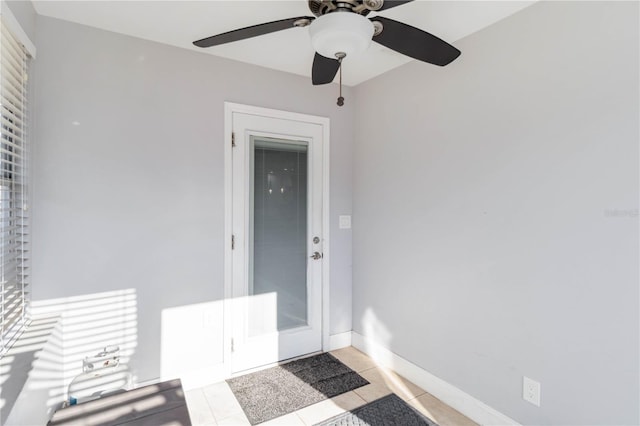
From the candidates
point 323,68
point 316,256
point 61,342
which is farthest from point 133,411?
point 323,68

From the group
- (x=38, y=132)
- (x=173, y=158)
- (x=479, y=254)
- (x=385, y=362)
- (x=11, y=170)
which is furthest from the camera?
(x=385, y=362)

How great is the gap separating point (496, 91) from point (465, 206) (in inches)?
29.3

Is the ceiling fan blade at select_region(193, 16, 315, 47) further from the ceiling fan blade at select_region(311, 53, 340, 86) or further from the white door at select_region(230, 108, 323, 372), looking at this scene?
the white door at select_region(230, 108, 323, 372)

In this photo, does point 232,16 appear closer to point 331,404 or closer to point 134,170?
point 134,170

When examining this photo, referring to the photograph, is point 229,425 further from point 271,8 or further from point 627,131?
point 627,131

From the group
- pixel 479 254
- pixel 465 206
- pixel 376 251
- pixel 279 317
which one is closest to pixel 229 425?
pixel 279 317

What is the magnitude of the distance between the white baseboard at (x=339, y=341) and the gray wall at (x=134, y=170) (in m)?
1.07

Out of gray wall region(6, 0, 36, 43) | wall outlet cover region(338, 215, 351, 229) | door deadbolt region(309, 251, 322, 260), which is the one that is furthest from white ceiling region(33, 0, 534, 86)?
door deadbolt region(309, 251, 322, 260)

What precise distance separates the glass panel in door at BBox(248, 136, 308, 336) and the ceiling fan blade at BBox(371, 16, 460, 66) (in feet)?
4.71

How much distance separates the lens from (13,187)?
185 centimetres

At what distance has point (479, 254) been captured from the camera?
218 cm

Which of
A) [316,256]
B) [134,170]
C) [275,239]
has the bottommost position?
[316,256]

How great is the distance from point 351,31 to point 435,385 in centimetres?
239

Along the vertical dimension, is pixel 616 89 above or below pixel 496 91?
below
